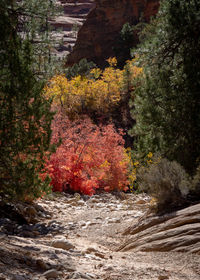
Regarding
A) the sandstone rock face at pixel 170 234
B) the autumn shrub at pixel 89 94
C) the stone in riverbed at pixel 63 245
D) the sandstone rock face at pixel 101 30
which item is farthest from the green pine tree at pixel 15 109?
the sandstone rock face at pixel 101 30

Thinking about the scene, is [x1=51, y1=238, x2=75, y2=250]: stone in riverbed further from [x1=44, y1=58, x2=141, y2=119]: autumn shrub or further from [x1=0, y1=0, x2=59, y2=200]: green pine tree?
[x1=44, y1=58, x2=141, y2=119]: autumn shrub

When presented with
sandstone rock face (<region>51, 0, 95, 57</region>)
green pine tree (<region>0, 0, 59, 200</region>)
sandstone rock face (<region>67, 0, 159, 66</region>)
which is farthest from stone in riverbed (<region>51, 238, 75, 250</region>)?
sandstone rock face (<region>51, 0, 95, 57</region>)

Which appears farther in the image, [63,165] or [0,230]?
[63,165]

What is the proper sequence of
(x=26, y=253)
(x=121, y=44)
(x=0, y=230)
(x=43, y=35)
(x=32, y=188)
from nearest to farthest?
(x=26, y=253) < (x=32, y=188) < (x=0, y=230) < (x=43, y=35) < (x=121, y=44)

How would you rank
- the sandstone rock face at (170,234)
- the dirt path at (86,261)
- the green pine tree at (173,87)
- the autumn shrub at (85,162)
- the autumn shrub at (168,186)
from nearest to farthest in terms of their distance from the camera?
1. the dirt path at (86,261)
2. the sandstone rock face at (170,234)
3. the autumn shrub at (168,186)
4. the green pine tree at (173,87)
5. the autumn shrub at (85,162)

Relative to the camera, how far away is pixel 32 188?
17.1ft

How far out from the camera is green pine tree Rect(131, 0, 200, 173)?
7.75 meters

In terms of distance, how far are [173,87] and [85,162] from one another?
8055 mm

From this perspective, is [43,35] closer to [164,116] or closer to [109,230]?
[164,116]

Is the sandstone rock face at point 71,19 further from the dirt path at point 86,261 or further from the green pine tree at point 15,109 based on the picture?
the dirt path at point 86,261

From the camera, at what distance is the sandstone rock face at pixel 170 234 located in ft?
14.6

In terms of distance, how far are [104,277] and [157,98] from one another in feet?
19.3

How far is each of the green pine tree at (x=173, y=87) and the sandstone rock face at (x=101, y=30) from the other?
44211 millimetres

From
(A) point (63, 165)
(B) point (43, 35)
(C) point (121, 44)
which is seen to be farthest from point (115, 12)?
(B) point (43, 35)
